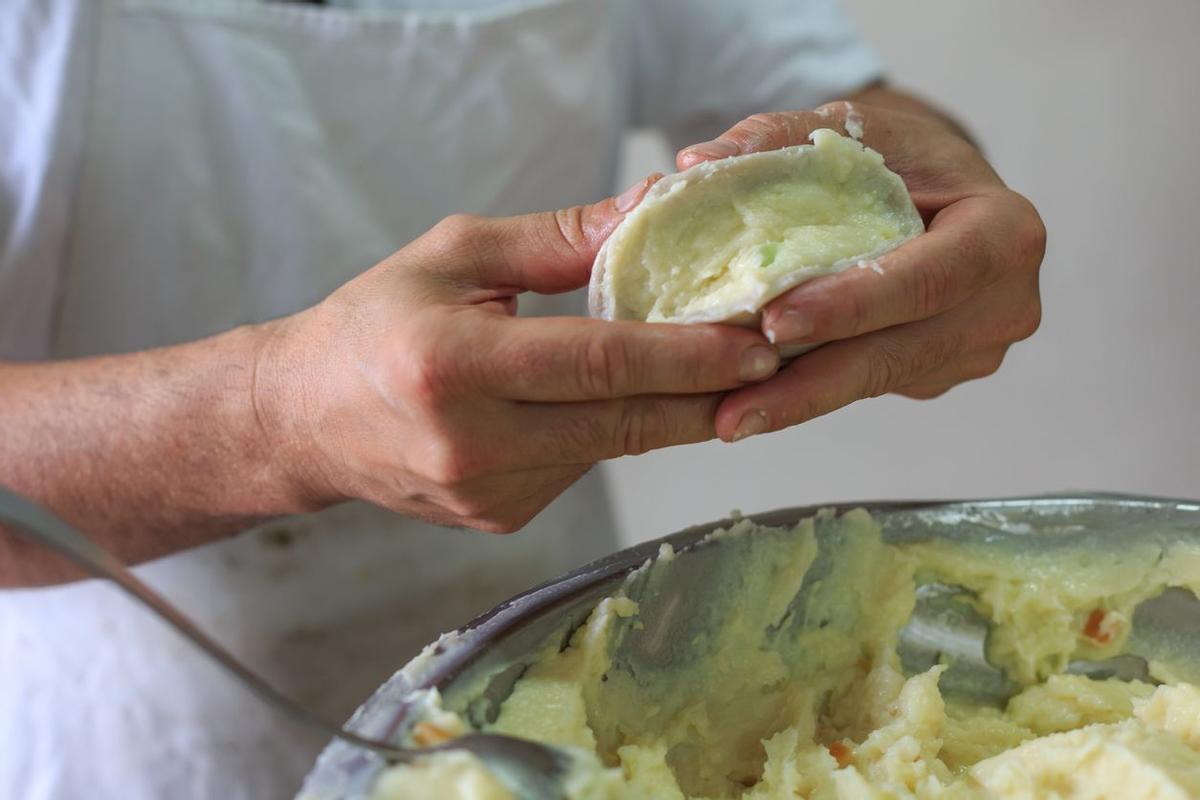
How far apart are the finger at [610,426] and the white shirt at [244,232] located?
46 centimetres

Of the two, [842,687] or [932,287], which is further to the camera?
[842,687]

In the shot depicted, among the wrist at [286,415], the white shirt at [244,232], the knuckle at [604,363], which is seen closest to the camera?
the knuckle at [604,363]

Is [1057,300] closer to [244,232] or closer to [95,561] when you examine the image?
[244,232]

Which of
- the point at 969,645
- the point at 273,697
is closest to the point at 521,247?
the point at 273,697

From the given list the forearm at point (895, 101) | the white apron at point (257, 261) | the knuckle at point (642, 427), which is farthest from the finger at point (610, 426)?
the forearm at point (895, 101)

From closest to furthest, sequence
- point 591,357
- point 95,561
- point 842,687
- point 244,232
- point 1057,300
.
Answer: point 95,561 < point 591,357 < point 842,687 < point 244,232 < point 1057,300

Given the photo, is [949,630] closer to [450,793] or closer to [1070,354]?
[450,793]

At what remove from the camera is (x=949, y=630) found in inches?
27.4

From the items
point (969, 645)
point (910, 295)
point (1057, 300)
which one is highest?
point (910, 295)

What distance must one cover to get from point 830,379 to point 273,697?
30cm

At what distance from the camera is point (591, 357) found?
18.6 inches

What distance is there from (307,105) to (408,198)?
0.11 metres

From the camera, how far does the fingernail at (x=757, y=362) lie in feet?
1.62

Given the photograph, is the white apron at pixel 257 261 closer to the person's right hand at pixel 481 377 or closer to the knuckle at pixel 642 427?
the person's right hand at pixel 481 377
